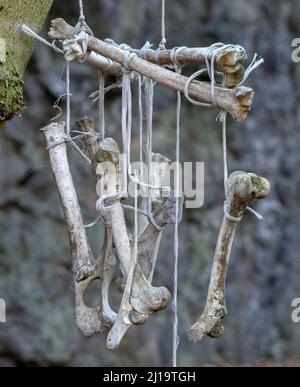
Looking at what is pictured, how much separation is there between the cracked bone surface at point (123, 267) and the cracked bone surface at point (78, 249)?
7cm

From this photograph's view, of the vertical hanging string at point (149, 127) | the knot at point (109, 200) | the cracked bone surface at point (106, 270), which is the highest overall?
the vertical hanging string at point (149, 127)

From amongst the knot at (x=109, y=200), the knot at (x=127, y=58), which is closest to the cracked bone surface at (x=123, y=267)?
the knot at (x=109, y=200)

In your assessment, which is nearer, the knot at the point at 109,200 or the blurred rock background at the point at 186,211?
the knot at the point at 109,200

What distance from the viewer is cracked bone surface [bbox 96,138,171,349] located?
107cm

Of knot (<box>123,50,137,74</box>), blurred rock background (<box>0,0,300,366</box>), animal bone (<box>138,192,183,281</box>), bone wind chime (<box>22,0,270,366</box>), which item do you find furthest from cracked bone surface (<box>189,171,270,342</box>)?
blurred rock background (<box>0,0,300,366</box>)

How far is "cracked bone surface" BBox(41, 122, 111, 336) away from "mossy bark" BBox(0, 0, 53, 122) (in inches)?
4.1

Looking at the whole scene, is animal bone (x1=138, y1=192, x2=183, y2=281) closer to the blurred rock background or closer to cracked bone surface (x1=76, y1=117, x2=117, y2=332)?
cracked bone surface (x1=76, y1=117, x2=117, y2=332)

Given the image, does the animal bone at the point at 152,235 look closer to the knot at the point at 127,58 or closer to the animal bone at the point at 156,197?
the animal bone at the point at 156,197

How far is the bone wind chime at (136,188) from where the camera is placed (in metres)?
1.03

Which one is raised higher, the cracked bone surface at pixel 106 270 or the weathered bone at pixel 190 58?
the weathered bone at pixel 190 58

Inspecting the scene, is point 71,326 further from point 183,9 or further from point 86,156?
point 86,156

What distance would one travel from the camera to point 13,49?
1212 mm

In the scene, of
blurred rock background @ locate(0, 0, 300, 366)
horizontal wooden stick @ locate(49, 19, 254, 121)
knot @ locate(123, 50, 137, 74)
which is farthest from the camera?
blurred rock background @ locate(0, 0, 300, 366)

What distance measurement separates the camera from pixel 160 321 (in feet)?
11.0
